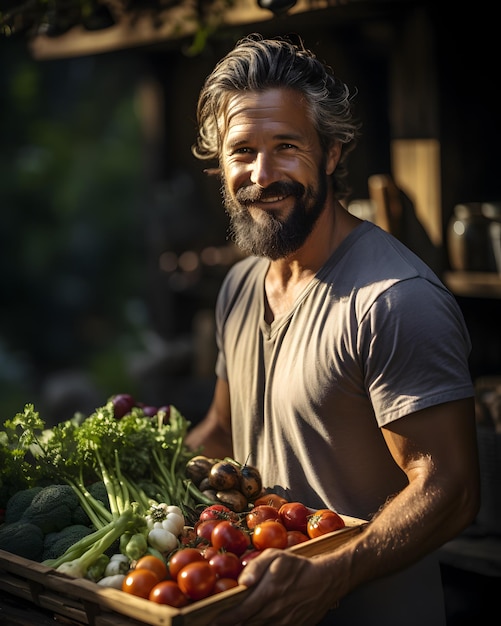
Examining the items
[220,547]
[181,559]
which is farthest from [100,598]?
[220,547]

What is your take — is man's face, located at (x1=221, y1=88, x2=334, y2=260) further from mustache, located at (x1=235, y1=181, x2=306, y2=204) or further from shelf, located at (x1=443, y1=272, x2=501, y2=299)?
shelf, located at (x1=443, y1=272, x2=501, y2=299)

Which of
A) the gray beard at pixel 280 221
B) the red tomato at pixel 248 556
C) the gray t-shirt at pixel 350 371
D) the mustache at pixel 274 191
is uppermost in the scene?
the mustache at pixel 274 191

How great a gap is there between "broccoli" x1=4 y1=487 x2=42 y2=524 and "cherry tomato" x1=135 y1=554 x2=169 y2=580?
0.49 meters

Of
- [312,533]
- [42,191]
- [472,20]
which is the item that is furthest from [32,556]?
[42,191]

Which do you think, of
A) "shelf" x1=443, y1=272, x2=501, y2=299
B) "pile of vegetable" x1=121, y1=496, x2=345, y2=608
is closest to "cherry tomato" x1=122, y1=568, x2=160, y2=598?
"pile of vegetable" x1=121, y1=496, x2=345, y2=608

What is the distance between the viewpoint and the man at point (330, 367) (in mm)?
2170

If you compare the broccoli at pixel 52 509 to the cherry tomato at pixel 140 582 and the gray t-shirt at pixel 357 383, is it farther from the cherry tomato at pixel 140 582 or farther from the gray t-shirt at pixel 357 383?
the gray t-shirt at pixel 357 383

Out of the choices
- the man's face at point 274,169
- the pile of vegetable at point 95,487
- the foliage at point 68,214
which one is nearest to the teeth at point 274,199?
the man's face at point 274,169

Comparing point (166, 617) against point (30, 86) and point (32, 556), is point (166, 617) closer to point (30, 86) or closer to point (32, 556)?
point (32, 556)

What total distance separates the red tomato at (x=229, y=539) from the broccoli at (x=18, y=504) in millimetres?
573

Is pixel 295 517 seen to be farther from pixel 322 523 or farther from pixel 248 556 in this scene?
pixel 248 556

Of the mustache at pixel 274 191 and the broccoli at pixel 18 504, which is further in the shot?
the mustache at pixel 274 191

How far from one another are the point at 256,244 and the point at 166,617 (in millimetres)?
1248

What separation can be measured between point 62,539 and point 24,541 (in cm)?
9
